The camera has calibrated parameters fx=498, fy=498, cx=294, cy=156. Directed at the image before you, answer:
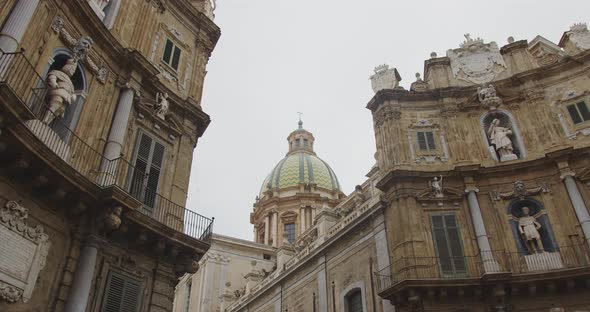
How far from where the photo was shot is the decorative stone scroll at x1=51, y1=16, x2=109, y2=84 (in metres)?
13.1

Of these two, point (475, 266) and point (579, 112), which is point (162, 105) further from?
point (579, 112)

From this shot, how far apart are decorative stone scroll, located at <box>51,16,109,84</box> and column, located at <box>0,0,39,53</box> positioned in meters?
1.16

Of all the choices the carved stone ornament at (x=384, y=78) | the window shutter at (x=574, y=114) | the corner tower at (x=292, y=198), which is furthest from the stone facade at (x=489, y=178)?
the corner tower at (x=292, y=198)

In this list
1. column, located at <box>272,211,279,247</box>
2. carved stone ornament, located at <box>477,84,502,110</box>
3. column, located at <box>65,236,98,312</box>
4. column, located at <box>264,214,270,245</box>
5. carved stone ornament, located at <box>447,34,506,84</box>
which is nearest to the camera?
column, located at <box>65,236,98,312</box>

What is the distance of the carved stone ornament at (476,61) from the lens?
25.0m

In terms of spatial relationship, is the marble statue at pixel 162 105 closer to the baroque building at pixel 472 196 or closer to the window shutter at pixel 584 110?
the baroque building at pixel 472 196

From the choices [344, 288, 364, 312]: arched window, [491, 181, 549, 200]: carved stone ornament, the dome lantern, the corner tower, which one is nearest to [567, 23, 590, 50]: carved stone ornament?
[491, 181, 549, 200]: carved stone ornament

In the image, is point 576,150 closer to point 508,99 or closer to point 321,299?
point 508,99

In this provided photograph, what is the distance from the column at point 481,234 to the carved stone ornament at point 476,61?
666 centimetres

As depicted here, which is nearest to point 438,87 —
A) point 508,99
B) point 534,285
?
point 508,99

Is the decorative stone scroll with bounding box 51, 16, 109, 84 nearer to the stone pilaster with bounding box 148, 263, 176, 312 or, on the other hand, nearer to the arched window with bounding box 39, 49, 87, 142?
the arched window with bounding box 39, 49, 87, 142

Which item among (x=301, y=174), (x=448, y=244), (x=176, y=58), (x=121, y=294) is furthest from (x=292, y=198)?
(x=121, y=294)

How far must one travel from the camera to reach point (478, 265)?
1970 cm

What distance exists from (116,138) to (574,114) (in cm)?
1927
